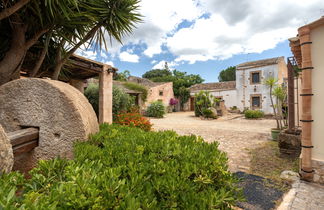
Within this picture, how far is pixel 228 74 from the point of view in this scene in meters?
45.2

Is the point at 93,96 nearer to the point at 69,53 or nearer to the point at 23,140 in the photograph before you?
the point at 69,53

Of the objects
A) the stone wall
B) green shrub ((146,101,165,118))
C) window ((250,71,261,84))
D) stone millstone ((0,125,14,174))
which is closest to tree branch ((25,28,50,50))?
stone millstone ((0,125,14,174))

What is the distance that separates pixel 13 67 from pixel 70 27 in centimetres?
146

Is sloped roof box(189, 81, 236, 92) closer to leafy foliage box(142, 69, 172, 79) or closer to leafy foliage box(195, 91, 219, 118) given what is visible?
leafy foliage box(195, 91, 219, 118)

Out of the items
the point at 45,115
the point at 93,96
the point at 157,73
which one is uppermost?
the point at 157,73

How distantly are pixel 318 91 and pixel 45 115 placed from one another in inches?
199

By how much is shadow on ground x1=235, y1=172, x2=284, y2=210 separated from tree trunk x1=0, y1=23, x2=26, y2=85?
15.0ft

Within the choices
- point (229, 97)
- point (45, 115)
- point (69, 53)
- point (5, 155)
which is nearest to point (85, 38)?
point (69, 53)

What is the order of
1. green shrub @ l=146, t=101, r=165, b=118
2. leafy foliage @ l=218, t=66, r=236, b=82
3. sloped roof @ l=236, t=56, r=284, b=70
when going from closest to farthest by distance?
green shrub @ l=146, t=101, r=165, b=118 < sloped roof @ l=236, t=56, r=284, b=70 < leafy foliage @ l=218, t=66, r=236, b=82

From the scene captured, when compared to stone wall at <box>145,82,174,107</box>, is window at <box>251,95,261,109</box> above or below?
below

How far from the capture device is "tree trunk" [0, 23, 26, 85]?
321cm

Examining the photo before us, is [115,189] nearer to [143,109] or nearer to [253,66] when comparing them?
[143,109]

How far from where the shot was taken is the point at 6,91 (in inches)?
106

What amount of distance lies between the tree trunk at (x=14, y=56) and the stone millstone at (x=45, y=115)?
29.4 inches
